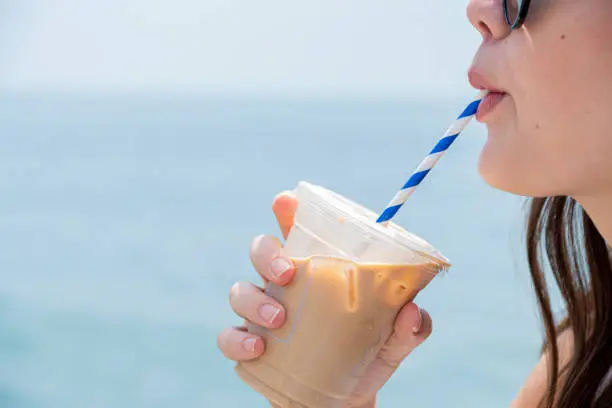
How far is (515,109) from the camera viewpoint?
89 cm

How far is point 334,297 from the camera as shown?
89cm

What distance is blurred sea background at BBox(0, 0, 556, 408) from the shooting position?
167 inches

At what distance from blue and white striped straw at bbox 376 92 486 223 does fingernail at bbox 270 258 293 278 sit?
0.36 ft

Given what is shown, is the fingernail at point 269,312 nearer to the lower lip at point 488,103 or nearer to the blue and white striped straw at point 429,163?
the blue and white striped straw at point 429,163

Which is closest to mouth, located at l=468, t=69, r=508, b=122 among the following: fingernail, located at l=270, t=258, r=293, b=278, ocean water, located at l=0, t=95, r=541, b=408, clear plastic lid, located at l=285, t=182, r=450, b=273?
clear plastic lid, located at l=285, t=182, r=450, b=273

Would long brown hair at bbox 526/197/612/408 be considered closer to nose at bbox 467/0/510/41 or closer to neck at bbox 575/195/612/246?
neck at bbox 575/195/612/246

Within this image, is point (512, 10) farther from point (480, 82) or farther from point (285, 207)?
point (285, 207)

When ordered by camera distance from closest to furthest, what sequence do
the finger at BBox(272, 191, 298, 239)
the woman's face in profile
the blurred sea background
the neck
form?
the woman's face in profile → the neck → the finger at BBox(272, 191, 298, 239) → the blurred sea background

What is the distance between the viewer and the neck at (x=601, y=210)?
0.95 metres

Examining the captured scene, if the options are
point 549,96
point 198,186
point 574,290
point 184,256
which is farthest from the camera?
point 198,186

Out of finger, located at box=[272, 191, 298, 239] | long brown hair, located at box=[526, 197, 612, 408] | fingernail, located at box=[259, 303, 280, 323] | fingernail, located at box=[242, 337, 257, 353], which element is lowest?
long brown hair, located at box=[526, 197, 612, 408]

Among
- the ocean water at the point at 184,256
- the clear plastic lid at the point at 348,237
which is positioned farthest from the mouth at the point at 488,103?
the ocean water at the point at 184,256

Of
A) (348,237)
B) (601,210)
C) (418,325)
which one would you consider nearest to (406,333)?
(418,325)

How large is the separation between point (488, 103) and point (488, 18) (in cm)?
9
